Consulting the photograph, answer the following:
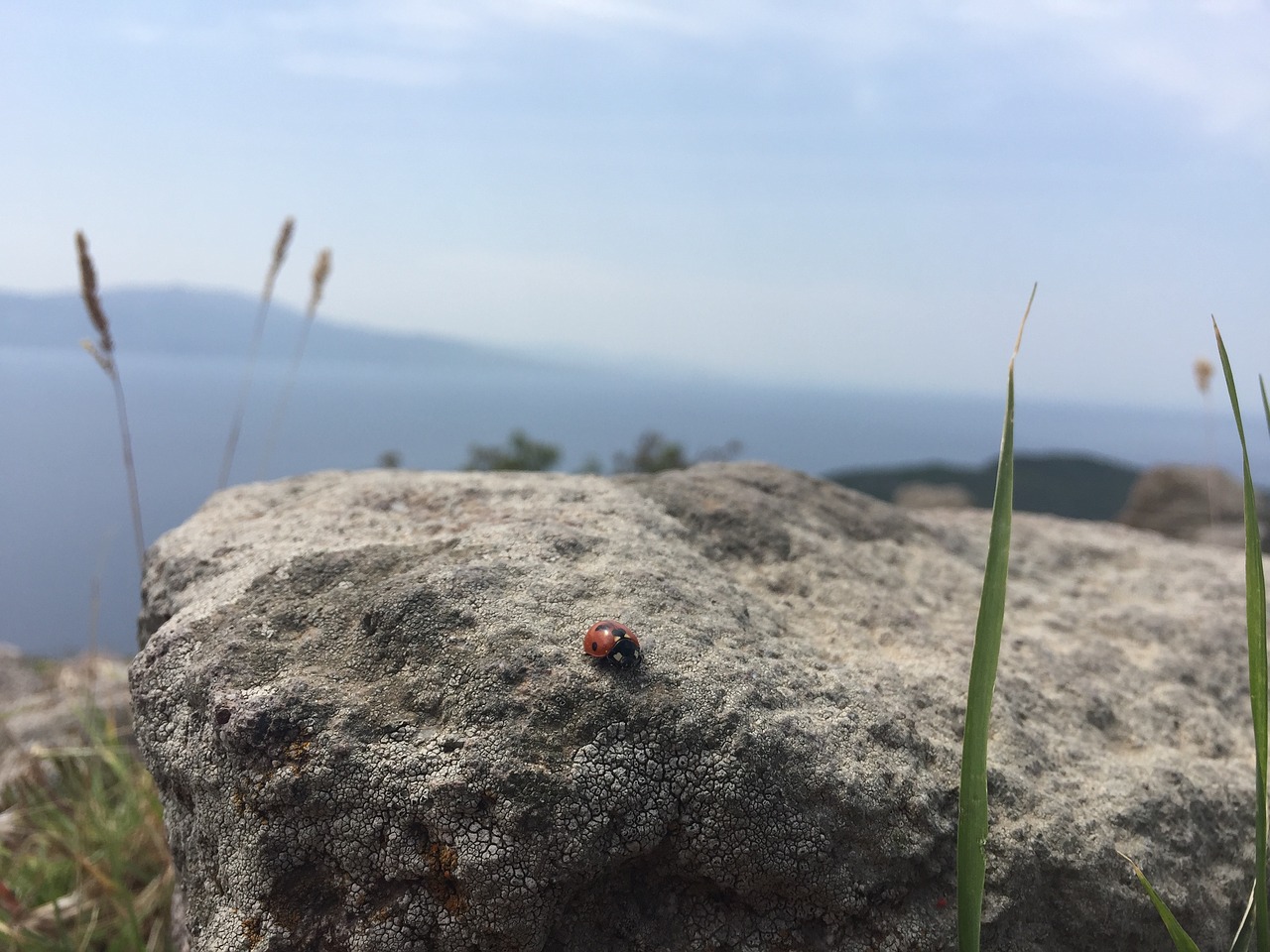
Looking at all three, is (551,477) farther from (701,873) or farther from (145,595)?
(701,873)

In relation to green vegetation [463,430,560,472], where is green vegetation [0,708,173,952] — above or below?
below

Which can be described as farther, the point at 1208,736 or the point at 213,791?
the point at 1208,736

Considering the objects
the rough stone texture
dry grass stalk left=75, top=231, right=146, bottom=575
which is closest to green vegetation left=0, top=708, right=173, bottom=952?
dry grass stalk left=75, top=231, right=146, bottom=575


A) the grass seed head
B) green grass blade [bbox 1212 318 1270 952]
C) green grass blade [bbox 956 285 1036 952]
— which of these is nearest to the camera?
green grass blade [bbox 956 285 1036 952]

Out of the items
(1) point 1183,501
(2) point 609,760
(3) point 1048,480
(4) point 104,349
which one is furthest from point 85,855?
(3) point 1048,480

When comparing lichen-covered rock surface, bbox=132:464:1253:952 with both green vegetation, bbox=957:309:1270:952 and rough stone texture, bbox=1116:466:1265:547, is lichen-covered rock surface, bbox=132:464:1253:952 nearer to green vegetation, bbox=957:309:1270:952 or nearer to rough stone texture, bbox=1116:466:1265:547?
green vegetation, bbox=957:309:1270:952

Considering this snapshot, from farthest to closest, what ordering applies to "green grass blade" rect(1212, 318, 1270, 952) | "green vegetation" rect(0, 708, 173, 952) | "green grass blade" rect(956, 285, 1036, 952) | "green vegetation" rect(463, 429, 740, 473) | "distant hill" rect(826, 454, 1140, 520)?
"distant hill" rect(826, 454, 1140, 520), "green vegetation" rect(463, 429, 740, 473), "green vegetation" rect(0, 708, 173, 952), "green grass blade" rect(1212, 318, 1270, 952), "green grass blade" rect(956, 285, 1036, 952)

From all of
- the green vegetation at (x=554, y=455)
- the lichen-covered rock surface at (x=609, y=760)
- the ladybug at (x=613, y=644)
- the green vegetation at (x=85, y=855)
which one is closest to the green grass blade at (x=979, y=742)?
the lichen-covered rock surface at (x=609, y=760)

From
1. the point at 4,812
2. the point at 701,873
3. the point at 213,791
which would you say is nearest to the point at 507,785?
the point at 701,873
